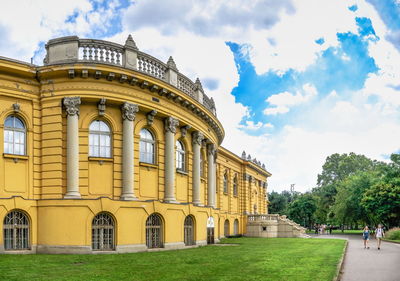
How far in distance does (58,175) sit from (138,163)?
14.3ft

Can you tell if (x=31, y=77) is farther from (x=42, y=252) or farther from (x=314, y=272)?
(x=314, y=272)

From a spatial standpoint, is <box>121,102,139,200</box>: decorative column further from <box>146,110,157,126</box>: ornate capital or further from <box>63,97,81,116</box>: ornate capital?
<box>63,97,81,116</box>: ornate capital

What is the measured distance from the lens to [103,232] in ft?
73.3

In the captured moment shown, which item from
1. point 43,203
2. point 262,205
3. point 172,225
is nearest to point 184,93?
point 172,225

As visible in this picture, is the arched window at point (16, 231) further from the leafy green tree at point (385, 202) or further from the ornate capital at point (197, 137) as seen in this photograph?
the leafy green tree at point (385, 202)

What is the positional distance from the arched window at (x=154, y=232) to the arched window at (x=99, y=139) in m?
4.42

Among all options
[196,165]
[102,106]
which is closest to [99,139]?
[102,106]

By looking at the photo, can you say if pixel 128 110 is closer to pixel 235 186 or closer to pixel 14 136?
pixel 14 136

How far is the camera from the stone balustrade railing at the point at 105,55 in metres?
22.6

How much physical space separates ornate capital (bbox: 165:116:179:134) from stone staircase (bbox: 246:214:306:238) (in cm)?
2808

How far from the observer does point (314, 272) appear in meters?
14.9

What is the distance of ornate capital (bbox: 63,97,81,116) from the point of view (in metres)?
22.1

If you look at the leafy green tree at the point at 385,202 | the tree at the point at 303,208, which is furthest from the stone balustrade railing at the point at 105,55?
the tree at the point at 303,208

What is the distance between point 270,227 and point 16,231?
3470cm
